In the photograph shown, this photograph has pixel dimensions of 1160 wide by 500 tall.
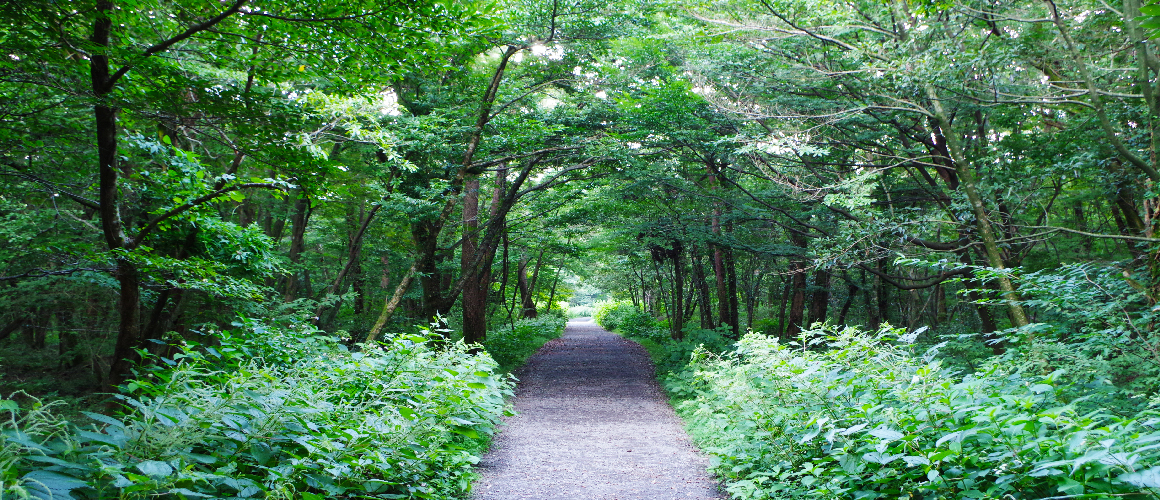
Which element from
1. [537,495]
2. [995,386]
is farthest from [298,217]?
[995,386]

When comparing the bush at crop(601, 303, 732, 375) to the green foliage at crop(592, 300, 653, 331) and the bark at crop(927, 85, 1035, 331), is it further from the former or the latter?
the bark at crop(927, 85, 1035, 331)

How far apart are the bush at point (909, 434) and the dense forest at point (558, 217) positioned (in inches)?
1.1

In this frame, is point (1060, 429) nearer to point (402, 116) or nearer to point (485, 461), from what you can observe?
point (485, 461)

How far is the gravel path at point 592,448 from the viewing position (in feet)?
16.3

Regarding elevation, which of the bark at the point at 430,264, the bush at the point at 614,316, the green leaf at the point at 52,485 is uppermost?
the bark at the point at 430,264

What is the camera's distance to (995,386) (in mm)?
3768

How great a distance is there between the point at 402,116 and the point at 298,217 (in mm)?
4834

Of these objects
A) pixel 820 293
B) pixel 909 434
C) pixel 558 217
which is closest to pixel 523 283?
pixel 558 217

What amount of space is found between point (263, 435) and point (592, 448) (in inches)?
174

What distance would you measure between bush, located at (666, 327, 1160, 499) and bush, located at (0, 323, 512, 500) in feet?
8.06

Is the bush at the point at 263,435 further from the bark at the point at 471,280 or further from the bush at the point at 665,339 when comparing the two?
the bark at the point at 471,280

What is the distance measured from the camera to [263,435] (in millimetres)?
2793

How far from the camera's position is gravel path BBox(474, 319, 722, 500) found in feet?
16.3

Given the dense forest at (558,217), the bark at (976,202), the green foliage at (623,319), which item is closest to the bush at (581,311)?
the green foliage at (623,319)
